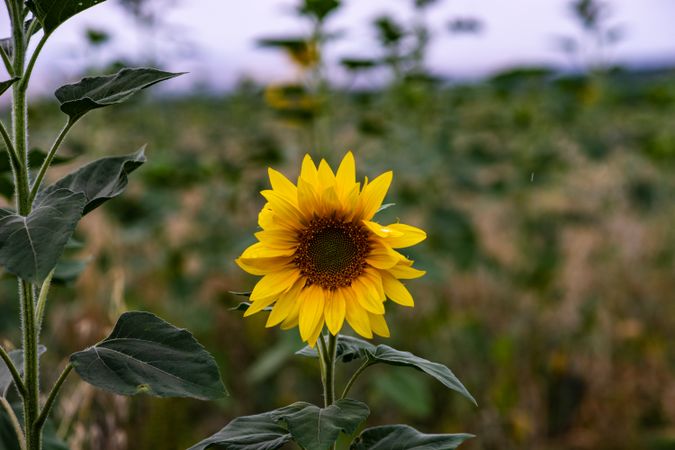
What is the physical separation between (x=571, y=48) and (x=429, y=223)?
2.06 m

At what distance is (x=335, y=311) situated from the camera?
0.84m

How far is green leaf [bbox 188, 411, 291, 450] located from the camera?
0.75 metres

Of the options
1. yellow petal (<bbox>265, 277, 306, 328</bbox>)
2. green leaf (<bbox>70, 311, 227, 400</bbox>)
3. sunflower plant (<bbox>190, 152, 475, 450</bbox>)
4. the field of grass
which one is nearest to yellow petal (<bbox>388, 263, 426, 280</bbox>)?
sunflower plant (<bbox>190, 152, 475, 450</bbox>)

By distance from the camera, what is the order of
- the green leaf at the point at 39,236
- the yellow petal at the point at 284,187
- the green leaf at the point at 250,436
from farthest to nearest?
the yellow petal at the point at 284,187
the green leaf at the point at 250,436
the green leaf at the point at 39,236

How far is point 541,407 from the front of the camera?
2318 millimetres

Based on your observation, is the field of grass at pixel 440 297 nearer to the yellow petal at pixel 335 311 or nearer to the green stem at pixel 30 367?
the green stem at pixel 30 367

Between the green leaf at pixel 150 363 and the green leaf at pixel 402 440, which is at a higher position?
the green leaf at pixel 150 363

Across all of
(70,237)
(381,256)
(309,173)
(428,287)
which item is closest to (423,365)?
(381,256)

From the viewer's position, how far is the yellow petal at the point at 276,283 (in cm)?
83

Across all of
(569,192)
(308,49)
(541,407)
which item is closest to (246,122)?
(569,192)

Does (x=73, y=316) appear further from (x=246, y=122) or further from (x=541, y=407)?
(x=246, y=122)

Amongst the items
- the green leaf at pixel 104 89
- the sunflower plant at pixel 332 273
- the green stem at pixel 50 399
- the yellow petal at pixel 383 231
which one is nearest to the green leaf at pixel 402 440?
the sunflower plant at pixel 332 273

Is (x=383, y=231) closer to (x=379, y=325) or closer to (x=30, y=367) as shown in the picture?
(x=379, y=325)

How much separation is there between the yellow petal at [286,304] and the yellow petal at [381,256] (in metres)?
0.09
